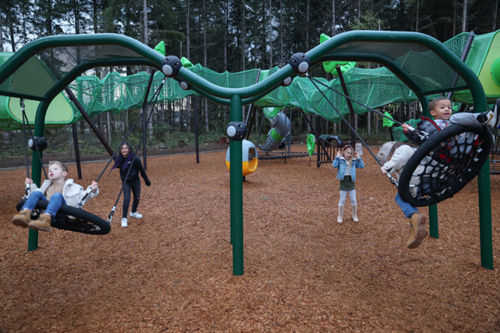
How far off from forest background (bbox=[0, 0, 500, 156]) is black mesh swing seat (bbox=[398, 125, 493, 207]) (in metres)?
13.2

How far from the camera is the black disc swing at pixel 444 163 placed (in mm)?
2229

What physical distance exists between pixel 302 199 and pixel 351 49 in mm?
4170

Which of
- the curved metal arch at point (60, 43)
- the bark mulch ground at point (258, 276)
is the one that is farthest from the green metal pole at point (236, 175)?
the curved metal arch at point (60, 43)

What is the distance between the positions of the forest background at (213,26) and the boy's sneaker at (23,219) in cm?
1269

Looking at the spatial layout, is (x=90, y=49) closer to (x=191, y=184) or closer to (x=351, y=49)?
(x=351, y=49)

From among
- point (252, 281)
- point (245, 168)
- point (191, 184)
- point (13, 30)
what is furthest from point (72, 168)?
point (13, 30)

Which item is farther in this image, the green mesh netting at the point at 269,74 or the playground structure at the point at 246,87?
the green mesh netting at the point at 269,74

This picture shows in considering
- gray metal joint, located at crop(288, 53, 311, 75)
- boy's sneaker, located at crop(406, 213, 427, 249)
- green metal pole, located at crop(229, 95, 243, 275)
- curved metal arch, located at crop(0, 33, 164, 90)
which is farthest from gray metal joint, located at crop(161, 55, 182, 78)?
boy's sneaker, located at crop(406, 213, 427, 249)

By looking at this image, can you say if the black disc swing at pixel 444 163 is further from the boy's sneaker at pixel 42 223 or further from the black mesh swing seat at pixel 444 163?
the boy's sneaker at pixel 42 223

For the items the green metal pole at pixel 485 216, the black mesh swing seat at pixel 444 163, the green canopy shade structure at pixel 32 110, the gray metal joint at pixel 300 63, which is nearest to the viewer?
the black mesh swing seat at pixel 444 163

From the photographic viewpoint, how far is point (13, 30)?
71.4 feet

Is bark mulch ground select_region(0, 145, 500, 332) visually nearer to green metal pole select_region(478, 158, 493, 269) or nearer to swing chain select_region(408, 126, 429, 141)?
green metal pole select_region(478, 158, 493, 269)

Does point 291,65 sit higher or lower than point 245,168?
higher

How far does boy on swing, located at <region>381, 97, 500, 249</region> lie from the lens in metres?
2.38
